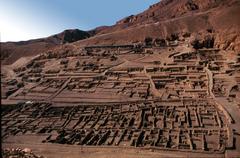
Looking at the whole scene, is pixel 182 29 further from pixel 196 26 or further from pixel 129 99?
pixel 129 99

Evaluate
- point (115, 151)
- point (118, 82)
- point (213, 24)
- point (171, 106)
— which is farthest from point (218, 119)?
point (213, 24)

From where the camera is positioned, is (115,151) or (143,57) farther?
(143,57)

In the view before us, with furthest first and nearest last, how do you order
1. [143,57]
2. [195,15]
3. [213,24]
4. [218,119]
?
1. [195,15]
2. [213,24]
3. [143,57]
4. [218,119]

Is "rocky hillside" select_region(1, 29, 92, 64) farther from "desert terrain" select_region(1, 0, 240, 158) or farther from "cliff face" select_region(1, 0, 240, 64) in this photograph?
"desert terrain" select_region(1, 0, 240, 158)

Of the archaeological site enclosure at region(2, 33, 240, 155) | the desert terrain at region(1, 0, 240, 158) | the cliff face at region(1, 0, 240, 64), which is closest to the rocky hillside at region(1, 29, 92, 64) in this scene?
the cliff face at region(1, 0, 240, 64)

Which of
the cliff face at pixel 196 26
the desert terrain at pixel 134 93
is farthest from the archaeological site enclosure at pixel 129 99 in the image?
the cliff face at pixel 196 26

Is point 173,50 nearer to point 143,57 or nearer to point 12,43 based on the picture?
point 143,57

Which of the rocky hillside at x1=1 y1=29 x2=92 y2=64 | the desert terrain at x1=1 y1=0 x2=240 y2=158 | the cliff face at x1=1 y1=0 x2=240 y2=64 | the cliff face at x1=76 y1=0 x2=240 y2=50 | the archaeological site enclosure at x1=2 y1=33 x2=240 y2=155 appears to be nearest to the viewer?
the desert terrain at x1=1 y1=0 x2=240 y2=158

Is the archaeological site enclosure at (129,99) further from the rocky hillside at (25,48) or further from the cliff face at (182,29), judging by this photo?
the rocky hillside at (25,48)

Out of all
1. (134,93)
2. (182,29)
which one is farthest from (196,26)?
(134,93)

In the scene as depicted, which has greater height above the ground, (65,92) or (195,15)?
(195,15)

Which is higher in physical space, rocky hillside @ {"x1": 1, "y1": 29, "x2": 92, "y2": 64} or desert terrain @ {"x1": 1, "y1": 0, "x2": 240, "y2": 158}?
rocky hillside @ {"x1": 1, "y1": 29, "x2": 92, "y2": 64}
